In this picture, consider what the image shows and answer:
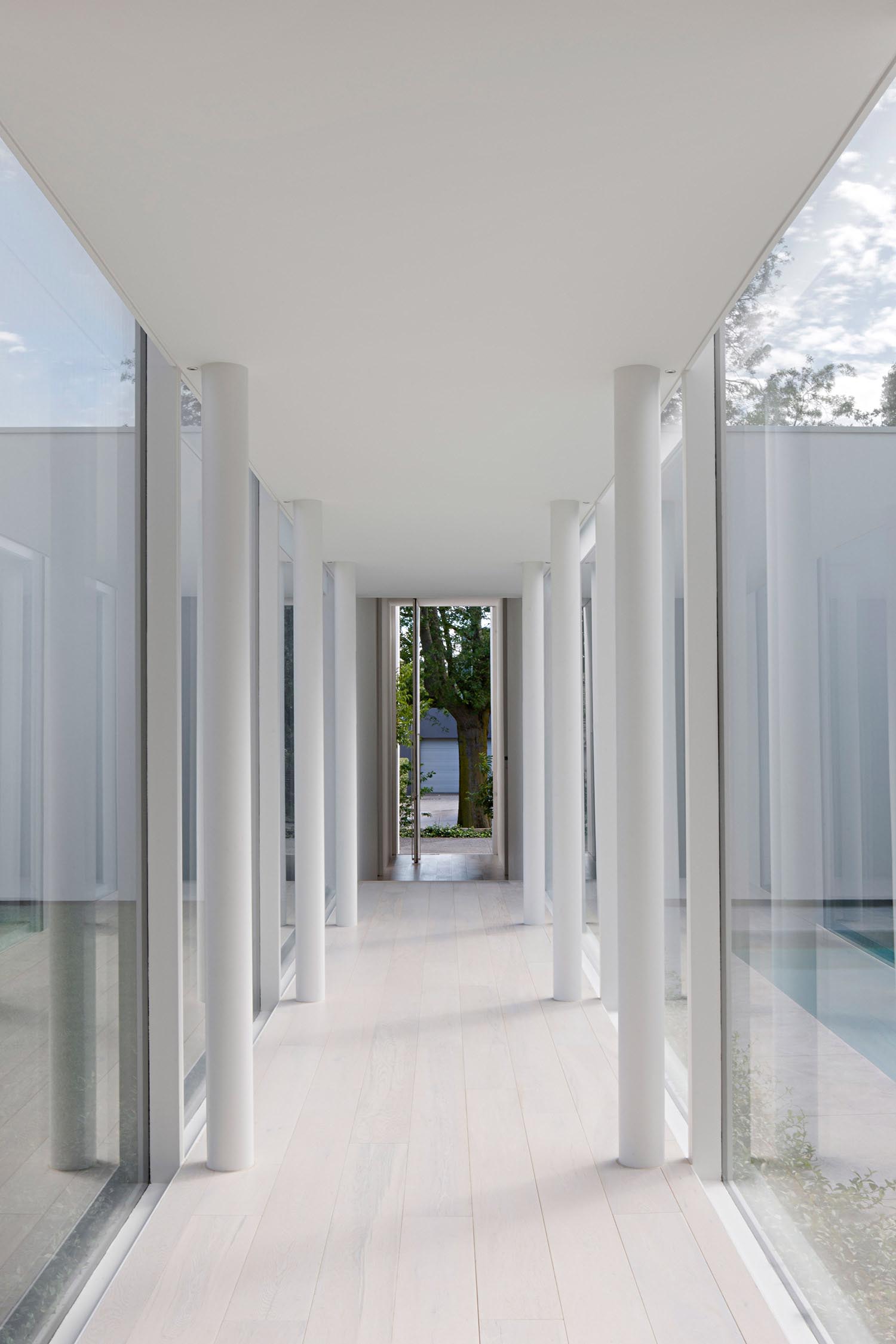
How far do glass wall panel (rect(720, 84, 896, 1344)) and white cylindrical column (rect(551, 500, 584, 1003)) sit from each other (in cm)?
209

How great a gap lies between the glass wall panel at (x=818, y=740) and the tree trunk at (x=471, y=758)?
9482 mm

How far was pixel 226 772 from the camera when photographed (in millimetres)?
3344

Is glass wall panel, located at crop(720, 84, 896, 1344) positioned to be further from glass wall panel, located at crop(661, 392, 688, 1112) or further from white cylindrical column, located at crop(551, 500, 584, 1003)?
white cylindrical column, located at crop(551, 500, 584, 1003)

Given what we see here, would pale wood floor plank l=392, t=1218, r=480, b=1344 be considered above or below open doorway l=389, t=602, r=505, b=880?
below

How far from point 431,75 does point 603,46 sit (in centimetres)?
31

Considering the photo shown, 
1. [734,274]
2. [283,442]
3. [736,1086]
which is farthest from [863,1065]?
[283,442]

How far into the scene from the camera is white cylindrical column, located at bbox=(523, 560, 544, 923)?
7.06 m

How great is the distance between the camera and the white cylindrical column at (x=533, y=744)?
7062 millimetres

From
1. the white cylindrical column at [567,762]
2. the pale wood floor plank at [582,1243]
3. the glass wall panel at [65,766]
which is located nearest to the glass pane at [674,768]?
the pale wood floor plank at [582,1243]

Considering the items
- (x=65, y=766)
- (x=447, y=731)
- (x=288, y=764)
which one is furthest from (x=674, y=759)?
(x=447, y=731)

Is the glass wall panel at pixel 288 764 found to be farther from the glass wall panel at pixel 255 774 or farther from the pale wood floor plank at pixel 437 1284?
the pale wood floor plank at pixel 437 1284

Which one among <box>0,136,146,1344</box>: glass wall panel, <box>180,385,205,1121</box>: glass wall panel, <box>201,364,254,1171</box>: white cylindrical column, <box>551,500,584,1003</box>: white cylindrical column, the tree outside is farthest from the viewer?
the tree outside

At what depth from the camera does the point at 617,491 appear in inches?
138

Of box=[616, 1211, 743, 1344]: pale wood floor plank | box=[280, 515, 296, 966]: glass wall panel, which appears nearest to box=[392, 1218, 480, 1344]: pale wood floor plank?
box=[616, 1211, 743, 1344]: pale wood floor plank
